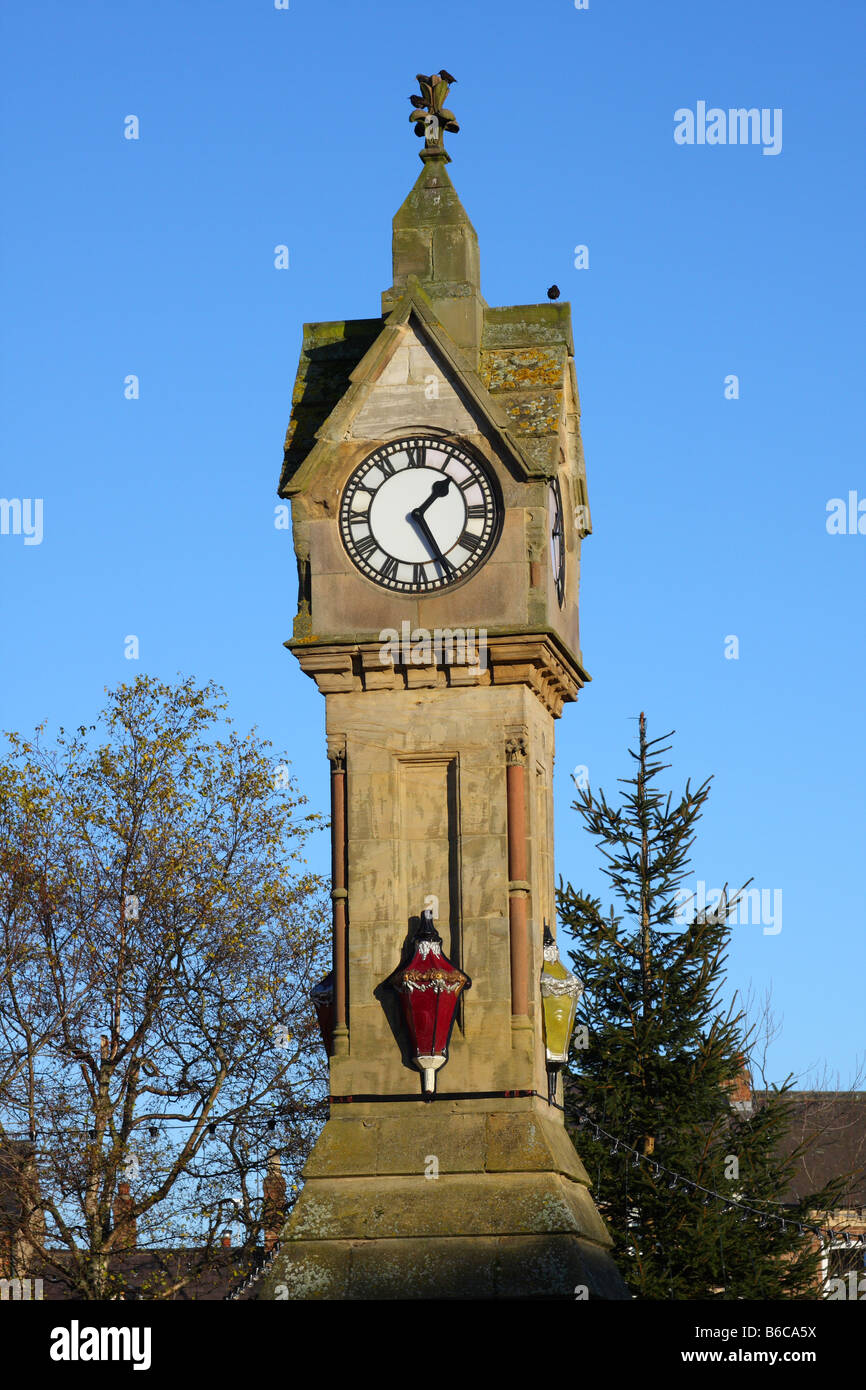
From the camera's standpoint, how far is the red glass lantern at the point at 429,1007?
20000mm

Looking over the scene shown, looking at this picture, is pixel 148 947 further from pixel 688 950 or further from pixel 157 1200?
pixel 688 950

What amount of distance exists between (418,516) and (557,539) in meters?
1.54

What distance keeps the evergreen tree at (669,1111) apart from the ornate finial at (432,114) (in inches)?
472

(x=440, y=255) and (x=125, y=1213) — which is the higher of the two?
(x=440, y=255)

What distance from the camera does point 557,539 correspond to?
71.8ft

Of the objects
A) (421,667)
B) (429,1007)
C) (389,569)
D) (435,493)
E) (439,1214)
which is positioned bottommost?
(439,1214)

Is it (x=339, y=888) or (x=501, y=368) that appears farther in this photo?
(x=501, y=368)

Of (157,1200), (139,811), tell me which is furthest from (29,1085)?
(139,811)

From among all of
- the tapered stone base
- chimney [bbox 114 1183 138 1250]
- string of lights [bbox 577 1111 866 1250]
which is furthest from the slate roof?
chimney [bbox 114 1183 138 1250]

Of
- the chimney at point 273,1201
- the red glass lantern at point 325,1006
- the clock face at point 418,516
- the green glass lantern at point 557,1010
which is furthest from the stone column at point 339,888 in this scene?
the chimney at point 273,1201

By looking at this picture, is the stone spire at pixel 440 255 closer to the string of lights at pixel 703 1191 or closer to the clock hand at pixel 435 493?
the clock hand at pixel 435 493

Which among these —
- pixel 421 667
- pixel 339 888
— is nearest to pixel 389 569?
pixel 421 667

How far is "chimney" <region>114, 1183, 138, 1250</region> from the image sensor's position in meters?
31.4

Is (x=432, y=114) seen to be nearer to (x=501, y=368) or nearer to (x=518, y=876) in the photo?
(x=501, y=368)
